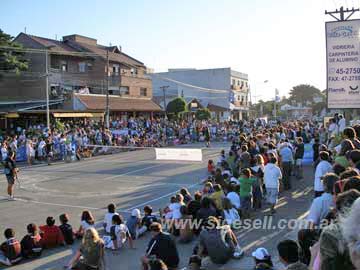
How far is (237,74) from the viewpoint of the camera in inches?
3221

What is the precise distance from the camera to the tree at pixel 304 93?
11975 centimetres

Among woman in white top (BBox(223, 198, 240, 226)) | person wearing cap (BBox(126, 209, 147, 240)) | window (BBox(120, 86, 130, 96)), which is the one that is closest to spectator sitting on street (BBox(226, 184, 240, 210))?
woman in white top (BBox(223, 198, 240, 226))

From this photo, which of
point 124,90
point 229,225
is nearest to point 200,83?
point 124,90

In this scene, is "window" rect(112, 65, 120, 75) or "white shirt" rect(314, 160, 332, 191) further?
"window" rect(112, 65, 120, 75)

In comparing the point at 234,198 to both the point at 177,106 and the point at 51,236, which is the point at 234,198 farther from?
the point at 177,106

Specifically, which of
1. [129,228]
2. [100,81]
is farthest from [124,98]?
[129,228]

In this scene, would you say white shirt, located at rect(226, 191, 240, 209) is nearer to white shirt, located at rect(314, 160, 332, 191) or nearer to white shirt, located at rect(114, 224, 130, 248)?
white shirt, located at rect(314, 160, 332, 191)

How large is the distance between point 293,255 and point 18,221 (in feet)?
31.6

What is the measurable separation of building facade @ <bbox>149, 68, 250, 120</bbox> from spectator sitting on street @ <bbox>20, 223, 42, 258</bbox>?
59.6 meters

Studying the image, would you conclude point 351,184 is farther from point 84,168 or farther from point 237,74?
point 237,74

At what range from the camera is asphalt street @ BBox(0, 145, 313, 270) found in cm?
966

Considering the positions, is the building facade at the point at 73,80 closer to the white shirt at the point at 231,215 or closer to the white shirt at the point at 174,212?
the white shirt at the point at 174,212

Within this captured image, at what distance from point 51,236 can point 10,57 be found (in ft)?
111

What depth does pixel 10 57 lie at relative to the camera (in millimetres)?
40156
